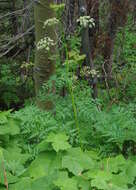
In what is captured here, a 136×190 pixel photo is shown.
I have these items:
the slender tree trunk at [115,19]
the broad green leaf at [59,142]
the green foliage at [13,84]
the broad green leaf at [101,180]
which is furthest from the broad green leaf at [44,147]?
the slender tree trunk at [115,19]

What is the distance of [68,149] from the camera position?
2.53 meters

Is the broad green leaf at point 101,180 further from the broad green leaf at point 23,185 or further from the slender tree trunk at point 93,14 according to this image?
the slender tree trunk at point 93,14

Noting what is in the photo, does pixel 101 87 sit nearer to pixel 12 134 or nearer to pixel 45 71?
pixel 45 71

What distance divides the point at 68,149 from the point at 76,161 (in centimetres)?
18

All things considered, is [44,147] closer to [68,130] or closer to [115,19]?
[68,130]

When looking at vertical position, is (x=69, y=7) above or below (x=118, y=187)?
above

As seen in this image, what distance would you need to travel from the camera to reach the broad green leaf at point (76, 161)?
2.28 m

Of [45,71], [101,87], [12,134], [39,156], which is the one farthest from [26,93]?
[39,156]

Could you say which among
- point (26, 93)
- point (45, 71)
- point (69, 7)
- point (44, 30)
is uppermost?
point (69, 7)

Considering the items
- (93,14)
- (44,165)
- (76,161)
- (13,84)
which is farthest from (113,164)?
(13,84)

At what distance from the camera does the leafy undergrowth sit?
84.0 inches

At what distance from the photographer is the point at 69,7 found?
476 cm

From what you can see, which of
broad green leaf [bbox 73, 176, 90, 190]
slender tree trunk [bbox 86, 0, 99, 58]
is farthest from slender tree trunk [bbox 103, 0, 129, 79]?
broad green leaf [bbox 73, 176, 90, 190]

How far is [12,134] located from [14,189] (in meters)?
0.90
